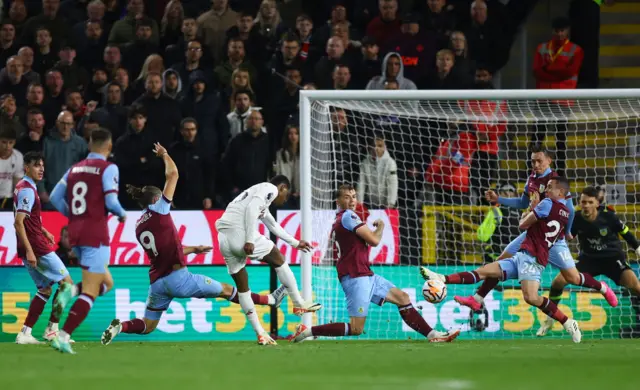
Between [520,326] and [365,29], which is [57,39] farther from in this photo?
[520,326]

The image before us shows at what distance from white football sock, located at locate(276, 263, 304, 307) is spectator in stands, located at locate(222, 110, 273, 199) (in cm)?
279

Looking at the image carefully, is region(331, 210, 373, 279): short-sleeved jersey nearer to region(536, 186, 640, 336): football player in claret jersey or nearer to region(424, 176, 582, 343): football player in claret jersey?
region(424, 176, 582, 343): football player in claret jersey

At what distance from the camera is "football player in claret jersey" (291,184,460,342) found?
11.8 metres

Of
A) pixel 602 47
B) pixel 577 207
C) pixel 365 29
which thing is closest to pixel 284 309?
pixel 577 207

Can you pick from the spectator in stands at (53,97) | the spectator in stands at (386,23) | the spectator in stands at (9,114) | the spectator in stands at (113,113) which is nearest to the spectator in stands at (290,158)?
the spectator in stands at (113,113)

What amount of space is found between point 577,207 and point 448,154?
167cm

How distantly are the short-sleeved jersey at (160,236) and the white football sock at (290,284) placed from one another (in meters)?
1.20

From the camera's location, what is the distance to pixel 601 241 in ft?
46.6

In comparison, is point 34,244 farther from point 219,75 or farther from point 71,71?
point 219,75

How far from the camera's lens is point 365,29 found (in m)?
17.7

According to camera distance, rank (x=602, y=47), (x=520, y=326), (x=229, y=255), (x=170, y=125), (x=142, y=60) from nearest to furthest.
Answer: (x=229, y=255) < (x=520, y=326) < (x=170, y=125) < (x=142, y=60) < (x=602, y=47)

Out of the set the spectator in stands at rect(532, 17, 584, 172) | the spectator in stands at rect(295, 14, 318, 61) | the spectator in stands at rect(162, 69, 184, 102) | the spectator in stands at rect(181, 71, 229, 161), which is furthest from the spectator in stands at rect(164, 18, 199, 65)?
the spectator in stands at rect(532, 17, 584, 172)

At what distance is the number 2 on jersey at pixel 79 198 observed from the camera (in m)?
10.9

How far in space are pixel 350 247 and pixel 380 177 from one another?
2680 millimetres
